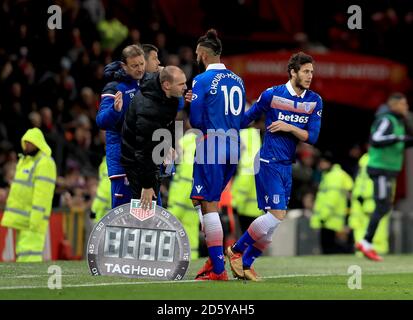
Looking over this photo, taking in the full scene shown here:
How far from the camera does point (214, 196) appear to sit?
→ 12039mm

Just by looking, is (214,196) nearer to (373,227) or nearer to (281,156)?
(281,156)

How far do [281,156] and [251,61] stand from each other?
43.1ft

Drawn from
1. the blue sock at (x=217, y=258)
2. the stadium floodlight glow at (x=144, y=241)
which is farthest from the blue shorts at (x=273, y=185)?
the stadium floodlight glow at (x=144, y=241)

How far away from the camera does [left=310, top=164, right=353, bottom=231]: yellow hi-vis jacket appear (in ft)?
77.8

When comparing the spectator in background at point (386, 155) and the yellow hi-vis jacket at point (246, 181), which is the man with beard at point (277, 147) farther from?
the yellow hi-vis jacket at point (246, 181)

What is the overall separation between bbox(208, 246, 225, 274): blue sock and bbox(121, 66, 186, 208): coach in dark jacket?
0.79m

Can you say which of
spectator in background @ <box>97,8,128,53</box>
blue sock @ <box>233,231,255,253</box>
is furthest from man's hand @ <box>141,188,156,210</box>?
spectator in background @ <box>97,8,128,53</box>

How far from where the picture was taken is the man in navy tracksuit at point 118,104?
41.6ft

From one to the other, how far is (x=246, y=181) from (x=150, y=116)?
9.18m

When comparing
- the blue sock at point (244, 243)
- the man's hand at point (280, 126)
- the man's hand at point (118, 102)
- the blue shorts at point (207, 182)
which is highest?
the man's hand at point (118, 102)

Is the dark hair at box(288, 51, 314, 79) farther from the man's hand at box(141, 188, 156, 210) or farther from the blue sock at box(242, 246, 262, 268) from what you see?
the man's hand at box(141, 188, 156, 210)

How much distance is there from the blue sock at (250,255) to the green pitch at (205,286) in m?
0.25
